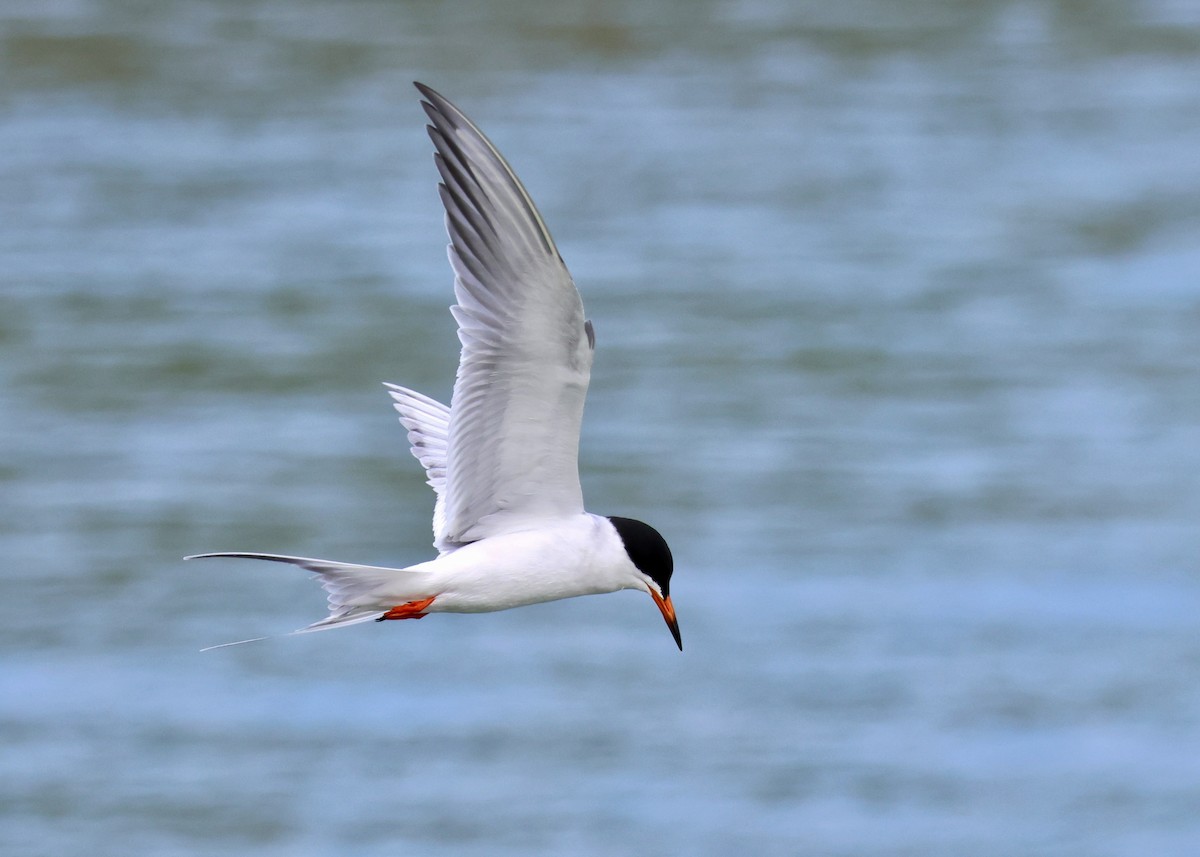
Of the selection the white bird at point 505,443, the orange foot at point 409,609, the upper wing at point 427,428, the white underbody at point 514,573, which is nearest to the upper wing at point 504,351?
the white bird at point 505,443

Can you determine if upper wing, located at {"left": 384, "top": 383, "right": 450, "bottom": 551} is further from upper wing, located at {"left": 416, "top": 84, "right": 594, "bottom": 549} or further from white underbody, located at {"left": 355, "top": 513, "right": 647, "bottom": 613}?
white underbody, located at {"left": 355, "top": 513, "right": 647, "bottom": 613}

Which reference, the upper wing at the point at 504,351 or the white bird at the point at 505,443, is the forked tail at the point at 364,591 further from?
the upper wing at the point at 504,351

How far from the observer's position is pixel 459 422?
5164 millimetres

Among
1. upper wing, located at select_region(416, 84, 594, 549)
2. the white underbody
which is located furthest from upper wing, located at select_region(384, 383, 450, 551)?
the white underbody

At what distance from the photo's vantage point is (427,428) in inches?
239

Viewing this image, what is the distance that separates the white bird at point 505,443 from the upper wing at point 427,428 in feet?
1.97

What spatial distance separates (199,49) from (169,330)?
3.96 metres

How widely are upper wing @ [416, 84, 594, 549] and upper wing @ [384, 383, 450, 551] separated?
1.89 feet

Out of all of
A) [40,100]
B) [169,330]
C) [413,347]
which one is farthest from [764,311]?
[40,100]

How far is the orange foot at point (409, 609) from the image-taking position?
5.06 metres

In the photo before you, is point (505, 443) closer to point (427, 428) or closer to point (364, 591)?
point (364, 591)

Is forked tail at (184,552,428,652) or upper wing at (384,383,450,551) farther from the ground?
upper wing at (384,383,450,551)

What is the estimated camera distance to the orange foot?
199 inches

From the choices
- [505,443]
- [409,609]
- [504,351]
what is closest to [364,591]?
[409,609]
